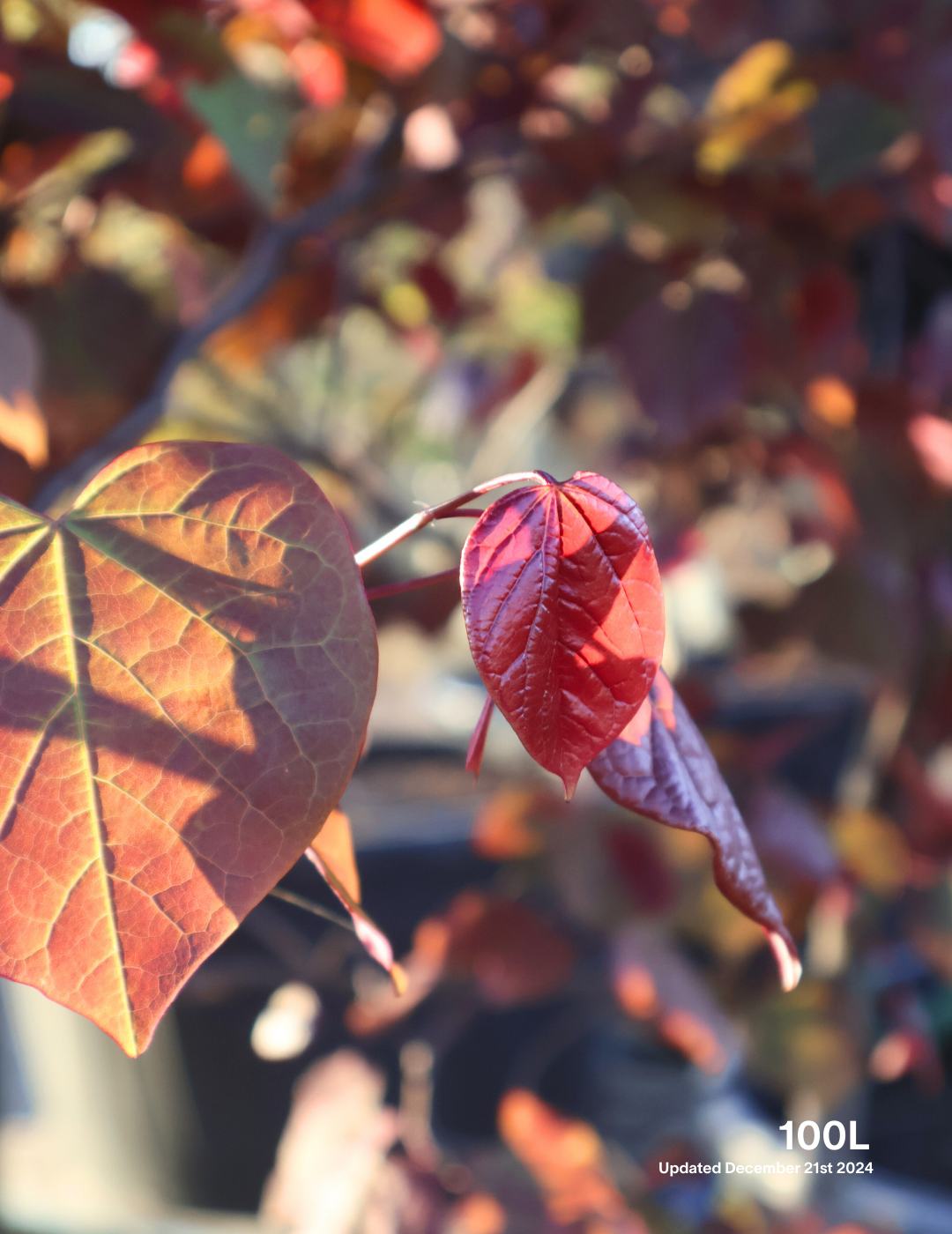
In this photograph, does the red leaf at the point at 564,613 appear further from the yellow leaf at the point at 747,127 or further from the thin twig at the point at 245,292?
the yellow leaf at the point at 747,127

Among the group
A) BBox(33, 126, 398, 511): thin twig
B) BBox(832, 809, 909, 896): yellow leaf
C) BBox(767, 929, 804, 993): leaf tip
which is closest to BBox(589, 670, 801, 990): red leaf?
BBox(767, 929, 804, 993): leaf tip

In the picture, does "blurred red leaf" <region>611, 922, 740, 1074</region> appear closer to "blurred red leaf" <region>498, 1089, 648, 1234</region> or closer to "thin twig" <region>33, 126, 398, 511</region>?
"blurred red leaf" <region>498, 1089, 648, 1234</region>

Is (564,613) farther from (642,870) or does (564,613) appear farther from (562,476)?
(562,476)

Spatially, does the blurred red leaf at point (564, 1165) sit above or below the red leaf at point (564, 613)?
below

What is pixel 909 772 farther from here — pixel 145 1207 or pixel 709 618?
pixel 145 1207

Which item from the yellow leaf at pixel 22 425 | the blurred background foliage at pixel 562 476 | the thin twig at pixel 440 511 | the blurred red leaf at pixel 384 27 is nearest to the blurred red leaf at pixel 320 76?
the blurred background foliage at pixel 562 476

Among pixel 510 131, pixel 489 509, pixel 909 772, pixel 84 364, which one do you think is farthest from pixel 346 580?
pixel 909 772
